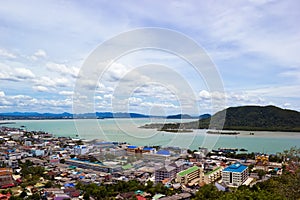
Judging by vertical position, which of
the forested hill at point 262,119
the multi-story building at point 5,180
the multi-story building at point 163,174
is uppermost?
the forested hill at point 262,119

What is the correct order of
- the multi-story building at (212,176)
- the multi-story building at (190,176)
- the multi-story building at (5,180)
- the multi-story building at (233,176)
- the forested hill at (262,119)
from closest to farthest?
the multi-story building at (5,180) → the multi-story building at (190,176) → the multi-story building at (233,176) → the multi-story building at (212,176) → the forested hill at (262,119)

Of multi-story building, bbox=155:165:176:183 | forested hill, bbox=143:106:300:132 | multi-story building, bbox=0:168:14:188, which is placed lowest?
multi-story building, bbox=0:168:14:188

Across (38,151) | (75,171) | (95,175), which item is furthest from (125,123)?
(38,151)

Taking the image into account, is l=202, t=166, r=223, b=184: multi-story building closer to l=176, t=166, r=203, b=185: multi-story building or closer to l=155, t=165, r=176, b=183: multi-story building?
l=176, t=166, r=203, b=185: multi-story building

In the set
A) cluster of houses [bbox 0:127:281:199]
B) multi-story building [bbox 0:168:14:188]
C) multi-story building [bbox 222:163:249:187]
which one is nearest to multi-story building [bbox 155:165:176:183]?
cluster of houses [bbox 0:127:281:199]

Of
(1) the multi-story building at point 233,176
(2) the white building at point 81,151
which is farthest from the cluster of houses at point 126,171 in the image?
(2) the white building at point 81,151

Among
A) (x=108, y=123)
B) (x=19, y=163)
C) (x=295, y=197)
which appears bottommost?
(x=19, y=163)

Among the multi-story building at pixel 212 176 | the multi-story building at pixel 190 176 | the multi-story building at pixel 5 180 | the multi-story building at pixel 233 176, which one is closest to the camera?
the multi-story building at pixel 5 180

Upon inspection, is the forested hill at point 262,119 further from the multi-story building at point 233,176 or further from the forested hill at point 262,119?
the multi-story building at point 233,176

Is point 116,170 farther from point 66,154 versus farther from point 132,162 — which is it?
point 66,154
